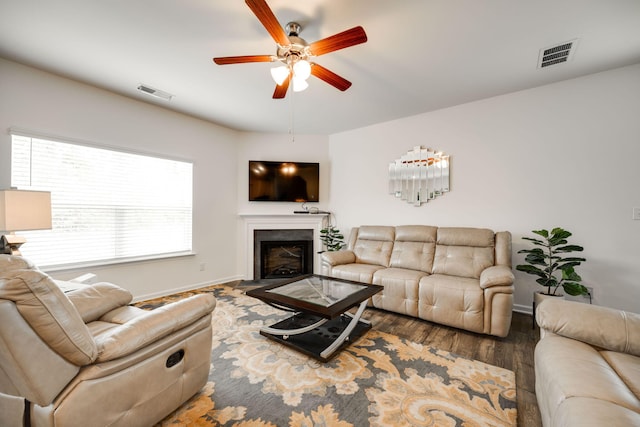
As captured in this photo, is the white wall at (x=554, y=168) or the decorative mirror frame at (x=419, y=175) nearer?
the white wall at (x=554, y=168)

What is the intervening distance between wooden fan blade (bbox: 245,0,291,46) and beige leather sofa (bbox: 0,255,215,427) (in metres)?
1.64

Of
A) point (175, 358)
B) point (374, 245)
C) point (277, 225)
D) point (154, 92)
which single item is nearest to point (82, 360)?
point (175, 358)

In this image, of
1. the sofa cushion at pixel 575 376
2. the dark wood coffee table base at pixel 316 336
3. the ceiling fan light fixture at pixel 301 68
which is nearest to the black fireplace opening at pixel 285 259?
the dark wood coffee table base at pixel 316 336

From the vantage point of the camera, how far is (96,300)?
177 cm

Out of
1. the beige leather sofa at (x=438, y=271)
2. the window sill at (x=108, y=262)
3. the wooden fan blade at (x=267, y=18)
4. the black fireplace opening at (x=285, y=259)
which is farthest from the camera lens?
the black fireplace opening at (x=285, y=259)

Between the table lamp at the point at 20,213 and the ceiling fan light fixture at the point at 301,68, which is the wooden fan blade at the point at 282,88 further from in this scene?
the table lamp at the point at 20,213

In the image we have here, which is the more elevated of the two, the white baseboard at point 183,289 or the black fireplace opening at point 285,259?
the black fireplace opening at point 285,259

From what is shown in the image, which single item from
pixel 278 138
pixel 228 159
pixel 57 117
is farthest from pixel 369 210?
pixel 57 117

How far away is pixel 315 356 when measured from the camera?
203 centimetres

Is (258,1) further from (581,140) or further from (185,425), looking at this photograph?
(581,140)

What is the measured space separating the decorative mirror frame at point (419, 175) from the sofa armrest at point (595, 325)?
7.84 ft

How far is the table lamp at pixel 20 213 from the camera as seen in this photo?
1936 millimetres

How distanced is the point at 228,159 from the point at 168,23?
8.36ft

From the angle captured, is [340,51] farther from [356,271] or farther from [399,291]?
[399,291]
